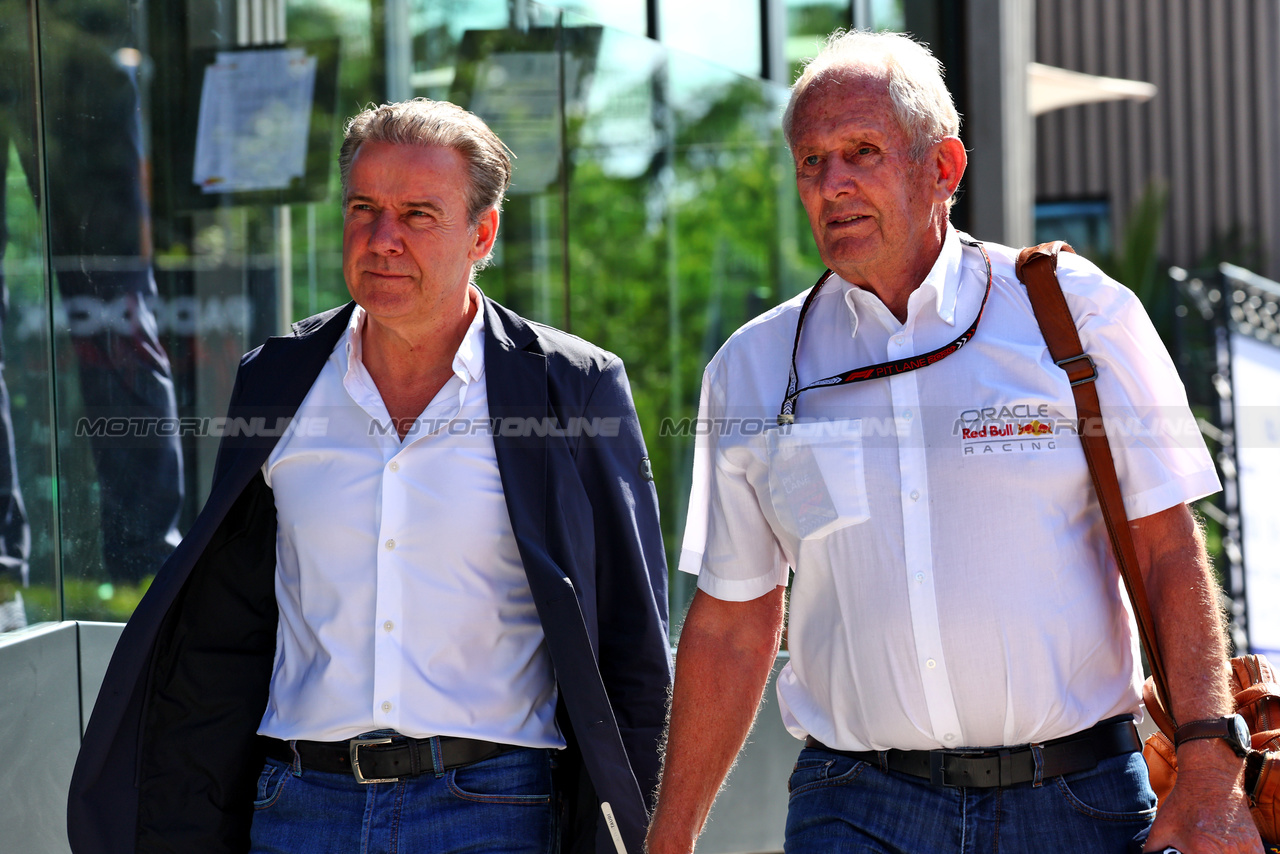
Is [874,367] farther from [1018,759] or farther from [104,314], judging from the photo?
Result: [104,314]

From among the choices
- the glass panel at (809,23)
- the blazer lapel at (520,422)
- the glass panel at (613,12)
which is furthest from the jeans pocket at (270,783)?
the glass panel at (809,23)

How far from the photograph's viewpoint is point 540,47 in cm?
466

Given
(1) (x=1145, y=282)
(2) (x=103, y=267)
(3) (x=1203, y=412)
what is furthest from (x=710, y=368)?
(1) (x=1145, y=282)

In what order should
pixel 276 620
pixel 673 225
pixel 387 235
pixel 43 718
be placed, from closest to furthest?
pixel 387 235
pixel 276 620
pixel 43 718
pixel 673 225

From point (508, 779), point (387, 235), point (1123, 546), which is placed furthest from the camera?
point (387, 235)

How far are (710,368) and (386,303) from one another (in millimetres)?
632

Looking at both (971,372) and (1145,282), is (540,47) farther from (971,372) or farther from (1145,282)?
(1145,282)

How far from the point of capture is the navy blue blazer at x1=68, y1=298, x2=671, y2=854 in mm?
2420

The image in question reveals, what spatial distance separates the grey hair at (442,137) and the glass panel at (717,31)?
306 centimetres

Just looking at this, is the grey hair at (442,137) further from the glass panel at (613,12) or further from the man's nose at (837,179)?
the glass panel at (613,12)

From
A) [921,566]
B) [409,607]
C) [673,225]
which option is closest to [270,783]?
[409,607]

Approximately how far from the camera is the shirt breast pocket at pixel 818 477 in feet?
7.26

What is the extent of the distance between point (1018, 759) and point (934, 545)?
14.4 inches

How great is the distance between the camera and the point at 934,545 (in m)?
2.16
